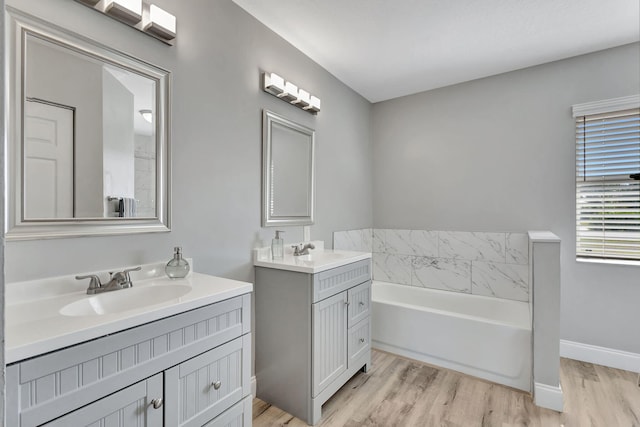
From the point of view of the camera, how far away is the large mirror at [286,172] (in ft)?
7.20

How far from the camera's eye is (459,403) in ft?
6.68

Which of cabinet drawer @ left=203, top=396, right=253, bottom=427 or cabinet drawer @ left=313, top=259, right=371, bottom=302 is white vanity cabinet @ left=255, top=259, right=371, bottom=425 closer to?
cabinet drawer @ left=313, top=259, right=371, bottom=302

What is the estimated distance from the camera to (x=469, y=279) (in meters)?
3.03

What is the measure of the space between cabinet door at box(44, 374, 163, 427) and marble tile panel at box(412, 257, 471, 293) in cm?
270

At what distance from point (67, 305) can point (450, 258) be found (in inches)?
117

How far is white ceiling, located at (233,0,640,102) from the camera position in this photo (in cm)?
198

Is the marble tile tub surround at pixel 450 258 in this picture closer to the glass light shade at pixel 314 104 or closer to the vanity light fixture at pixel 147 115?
the glass light shade at pixel 314 104

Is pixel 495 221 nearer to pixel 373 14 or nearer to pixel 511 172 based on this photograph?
pixel 511 172

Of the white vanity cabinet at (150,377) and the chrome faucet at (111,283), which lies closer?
the white vanity cabinet at (150,377)

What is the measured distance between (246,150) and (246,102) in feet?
1.01

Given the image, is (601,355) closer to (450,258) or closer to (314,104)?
(450,258)

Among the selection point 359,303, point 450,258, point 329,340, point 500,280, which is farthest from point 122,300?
point 500,280

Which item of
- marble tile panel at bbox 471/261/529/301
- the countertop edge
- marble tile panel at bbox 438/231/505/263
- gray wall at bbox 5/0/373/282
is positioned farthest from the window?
the countertop edge

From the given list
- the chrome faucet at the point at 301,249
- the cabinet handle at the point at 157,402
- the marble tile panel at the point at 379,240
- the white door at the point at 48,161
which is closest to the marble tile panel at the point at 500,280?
the marble tile panel at the point at 379,240
